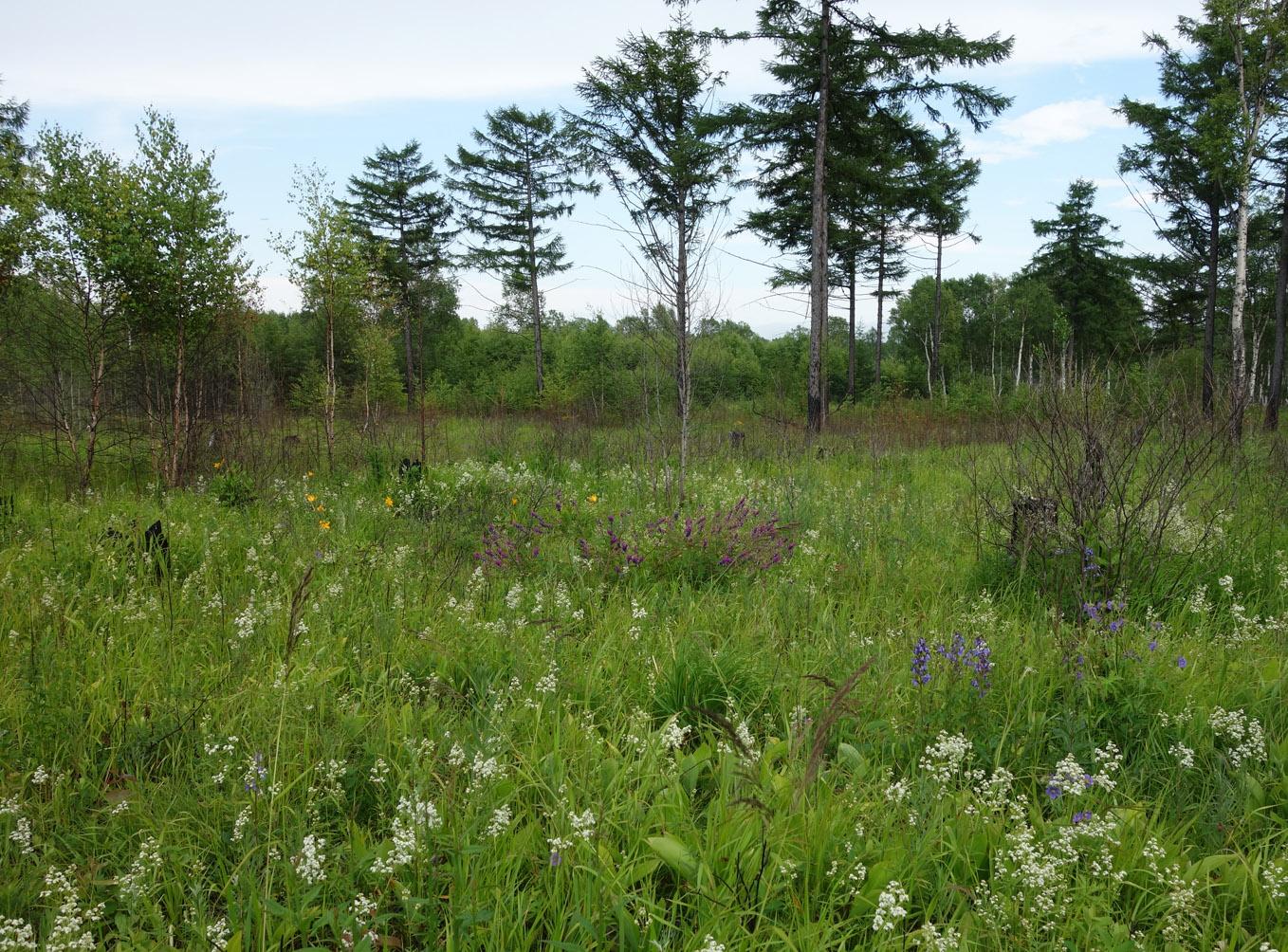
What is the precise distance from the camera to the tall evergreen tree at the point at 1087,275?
35.6 meters

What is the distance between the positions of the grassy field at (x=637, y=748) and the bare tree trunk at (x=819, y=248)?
1095 centimetres

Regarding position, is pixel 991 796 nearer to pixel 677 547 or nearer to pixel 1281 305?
pixel 677 547

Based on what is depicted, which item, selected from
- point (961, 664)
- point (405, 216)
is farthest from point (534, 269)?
point (961, 664)

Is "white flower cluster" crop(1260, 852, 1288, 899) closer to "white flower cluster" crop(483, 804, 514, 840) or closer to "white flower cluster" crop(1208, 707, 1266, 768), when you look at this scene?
"white flower cluster" crop(1208, 707, 1266, 768)

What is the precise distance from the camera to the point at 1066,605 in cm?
409

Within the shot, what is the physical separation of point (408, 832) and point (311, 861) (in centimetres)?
26

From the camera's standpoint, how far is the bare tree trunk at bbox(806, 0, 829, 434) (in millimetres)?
14930

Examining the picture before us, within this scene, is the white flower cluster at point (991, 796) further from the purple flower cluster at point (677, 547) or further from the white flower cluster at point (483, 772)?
the purple flower cluster at point (677, 547)

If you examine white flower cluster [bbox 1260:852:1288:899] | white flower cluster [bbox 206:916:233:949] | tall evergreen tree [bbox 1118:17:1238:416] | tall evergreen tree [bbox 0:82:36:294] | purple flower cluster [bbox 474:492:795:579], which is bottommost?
white flower cluster [bbox 1260:852:1288:899]

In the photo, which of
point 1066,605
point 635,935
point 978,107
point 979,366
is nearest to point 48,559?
point 635,935

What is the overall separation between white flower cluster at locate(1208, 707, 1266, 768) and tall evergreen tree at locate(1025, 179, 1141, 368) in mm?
39876

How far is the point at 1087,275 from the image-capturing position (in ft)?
119

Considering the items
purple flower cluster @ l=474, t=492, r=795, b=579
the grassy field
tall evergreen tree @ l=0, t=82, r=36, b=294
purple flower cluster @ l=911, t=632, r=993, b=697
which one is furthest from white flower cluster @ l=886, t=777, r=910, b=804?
tall evergreen tree @ l=0, t=82, r=36, b=294

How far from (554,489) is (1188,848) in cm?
570
